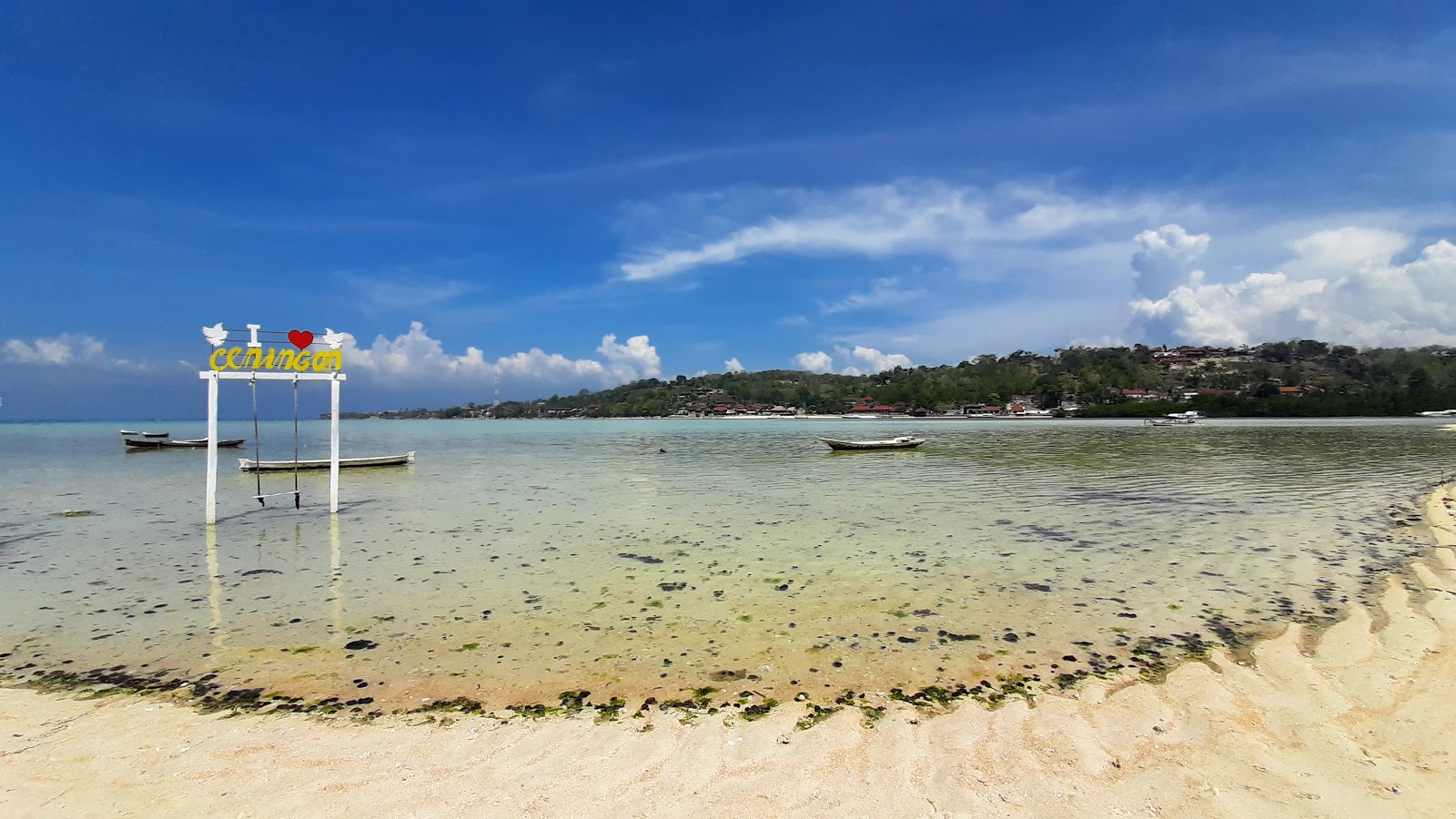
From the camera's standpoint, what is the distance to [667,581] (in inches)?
406

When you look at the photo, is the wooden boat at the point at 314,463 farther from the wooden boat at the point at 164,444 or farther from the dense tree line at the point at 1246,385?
the dense tree line at the point at 1246,385

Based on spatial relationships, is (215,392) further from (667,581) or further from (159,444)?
(159,444)

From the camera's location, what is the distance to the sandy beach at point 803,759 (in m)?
4.12

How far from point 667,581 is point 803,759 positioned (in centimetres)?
586

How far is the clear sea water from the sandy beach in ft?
2.62

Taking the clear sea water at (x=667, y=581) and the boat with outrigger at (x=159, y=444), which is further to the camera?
the boat with outrigger at (x=159, y=444)

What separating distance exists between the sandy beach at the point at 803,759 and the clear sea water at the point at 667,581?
31.5 inches

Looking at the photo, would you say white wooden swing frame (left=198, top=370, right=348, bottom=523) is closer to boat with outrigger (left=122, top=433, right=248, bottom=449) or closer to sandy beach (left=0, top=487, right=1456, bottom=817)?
sandy beach (left=0, top=487, right=1456, bottom=817)

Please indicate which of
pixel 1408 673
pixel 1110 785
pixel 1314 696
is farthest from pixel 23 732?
pixel 1408 673

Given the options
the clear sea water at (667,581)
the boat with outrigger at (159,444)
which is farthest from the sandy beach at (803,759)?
the boat with outrigger at (159,444)

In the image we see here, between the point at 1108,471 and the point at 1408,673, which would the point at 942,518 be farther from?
the point at 1108,471

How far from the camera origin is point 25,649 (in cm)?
747

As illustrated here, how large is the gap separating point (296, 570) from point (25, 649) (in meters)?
3.79

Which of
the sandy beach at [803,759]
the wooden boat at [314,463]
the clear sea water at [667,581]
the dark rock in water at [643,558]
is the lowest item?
the dark rock in water at [643,558]
